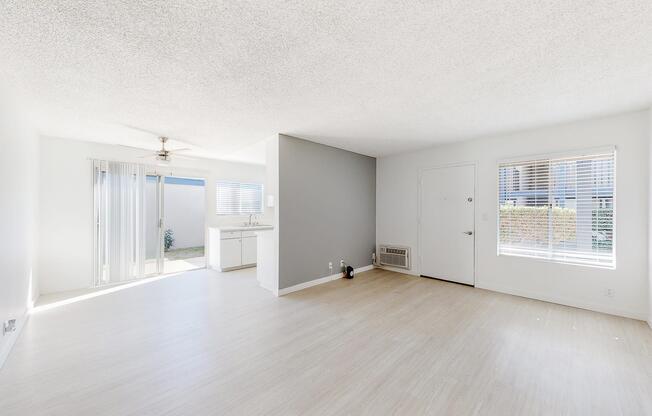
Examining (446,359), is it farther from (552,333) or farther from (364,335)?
(552,333)

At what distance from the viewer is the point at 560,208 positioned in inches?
147

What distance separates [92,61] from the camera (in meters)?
2.11

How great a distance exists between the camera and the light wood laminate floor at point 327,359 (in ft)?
6.04

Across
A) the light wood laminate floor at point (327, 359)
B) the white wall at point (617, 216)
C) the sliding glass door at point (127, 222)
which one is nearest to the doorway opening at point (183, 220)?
the sliding glass door at point (127, 222)

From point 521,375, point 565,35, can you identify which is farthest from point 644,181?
point 521,375

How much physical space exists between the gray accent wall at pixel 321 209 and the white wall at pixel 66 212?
338 cm

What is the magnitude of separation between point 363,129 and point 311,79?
1.69m

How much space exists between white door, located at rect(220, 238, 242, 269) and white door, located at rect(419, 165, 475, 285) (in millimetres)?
3896

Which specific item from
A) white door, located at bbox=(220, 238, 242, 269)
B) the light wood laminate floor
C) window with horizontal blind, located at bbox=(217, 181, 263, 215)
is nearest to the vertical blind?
the light wood laminate floor

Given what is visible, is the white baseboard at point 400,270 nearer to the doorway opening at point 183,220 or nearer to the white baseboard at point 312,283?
the white baseboard at point 312,283

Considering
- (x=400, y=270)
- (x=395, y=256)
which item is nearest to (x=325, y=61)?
(x=395, y=256)

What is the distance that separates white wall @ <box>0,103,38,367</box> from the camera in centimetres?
240

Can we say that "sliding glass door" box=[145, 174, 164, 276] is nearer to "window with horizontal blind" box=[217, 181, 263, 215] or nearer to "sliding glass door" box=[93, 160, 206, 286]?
"sliding glass door" box=[93, 160, 206, 286]

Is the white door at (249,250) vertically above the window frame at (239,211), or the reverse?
the window frame at (239,211)
